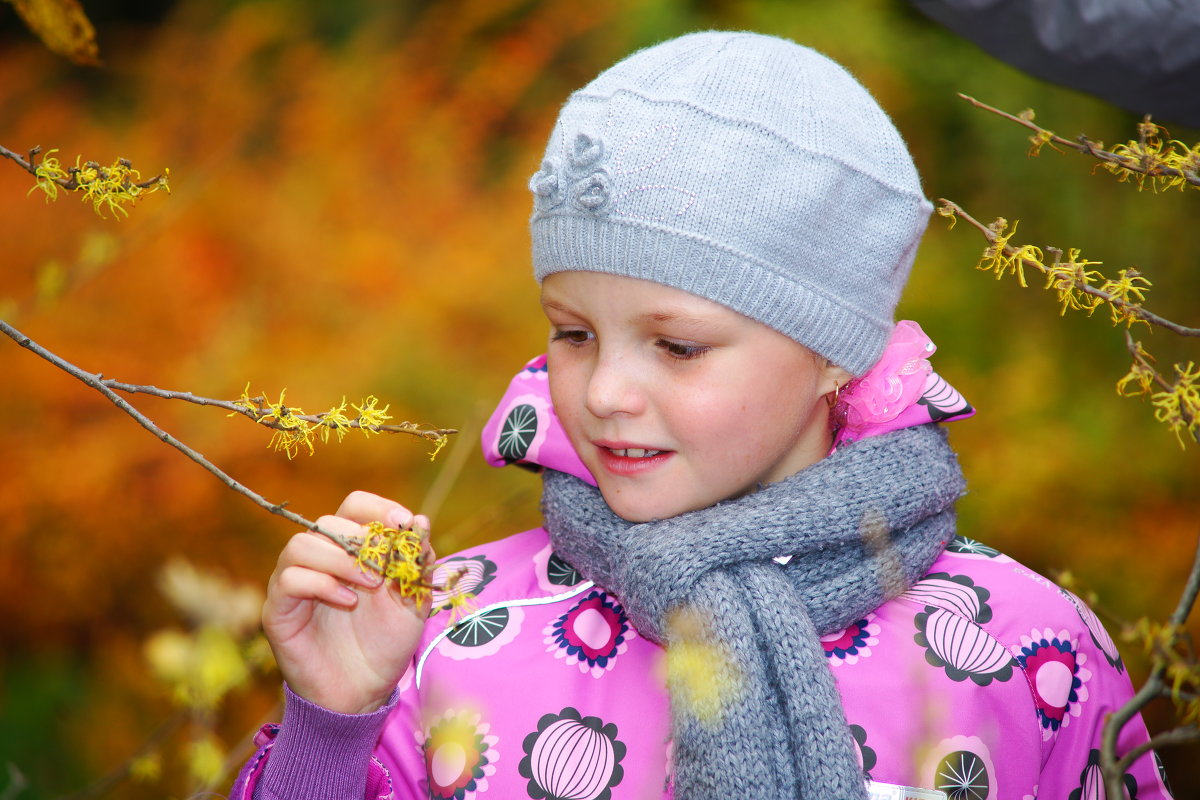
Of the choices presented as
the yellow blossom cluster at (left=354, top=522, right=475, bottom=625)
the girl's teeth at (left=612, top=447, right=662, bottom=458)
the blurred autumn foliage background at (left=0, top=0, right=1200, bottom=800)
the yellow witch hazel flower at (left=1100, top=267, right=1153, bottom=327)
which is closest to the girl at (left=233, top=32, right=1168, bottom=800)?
the girl's teeth at (left=612, top=447, right=662, bottom=458)

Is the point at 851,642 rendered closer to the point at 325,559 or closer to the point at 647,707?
the point at 647,707

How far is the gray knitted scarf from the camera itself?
94 cm

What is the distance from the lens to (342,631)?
1003 mm

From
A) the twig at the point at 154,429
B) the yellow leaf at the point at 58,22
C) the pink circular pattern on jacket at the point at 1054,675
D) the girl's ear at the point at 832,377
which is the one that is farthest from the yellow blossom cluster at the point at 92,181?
the pink circular pattern on jacket at the point at 1054,675

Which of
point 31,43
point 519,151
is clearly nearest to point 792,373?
point 519,151

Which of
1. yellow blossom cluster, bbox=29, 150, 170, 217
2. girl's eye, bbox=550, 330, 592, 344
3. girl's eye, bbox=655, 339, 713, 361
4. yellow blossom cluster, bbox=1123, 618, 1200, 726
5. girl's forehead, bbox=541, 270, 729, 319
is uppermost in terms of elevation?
yellow blossom cluster, bbox=29, 150, 170, 217

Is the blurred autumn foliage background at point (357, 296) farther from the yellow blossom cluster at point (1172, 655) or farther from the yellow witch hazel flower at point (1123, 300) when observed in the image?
the yellow blossom cluster at point (1172, 655)

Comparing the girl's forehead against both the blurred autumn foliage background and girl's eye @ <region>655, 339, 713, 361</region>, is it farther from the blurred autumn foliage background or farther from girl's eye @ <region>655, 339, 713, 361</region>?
the blurred autumn foliage background

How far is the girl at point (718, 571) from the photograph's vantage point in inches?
38.8

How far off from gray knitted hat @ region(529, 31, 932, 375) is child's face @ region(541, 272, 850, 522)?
0.08ft

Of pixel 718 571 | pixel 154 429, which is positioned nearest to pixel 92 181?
pixel 154 429

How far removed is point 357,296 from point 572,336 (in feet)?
5.49

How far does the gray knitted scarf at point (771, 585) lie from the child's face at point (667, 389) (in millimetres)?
42

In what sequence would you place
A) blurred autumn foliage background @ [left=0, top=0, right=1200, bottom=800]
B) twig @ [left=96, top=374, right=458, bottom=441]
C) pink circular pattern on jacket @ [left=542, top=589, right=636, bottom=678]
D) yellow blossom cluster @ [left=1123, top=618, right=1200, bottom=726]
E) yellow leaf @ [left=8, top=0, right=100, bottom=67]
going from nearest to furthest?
yellow blossom cluster @ [left=1123, top=618, right=1200, bottom=726]
twig @ [left=96, top=374, right=458, bottom=441]
yellow leaf @ [left=8, top=0, right=100, bottom=67]
pink circular pattern on jacket @ [left=542, top=589, right=636, bottom=678]
blurred autumn foliage background @ [left=0, top=0, right=1200, bottom=800]
